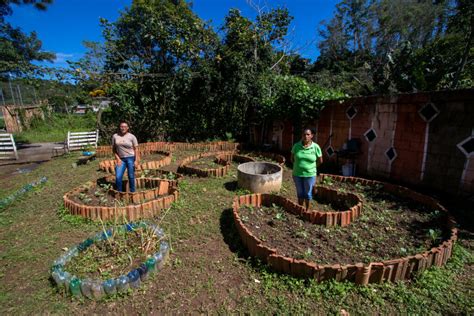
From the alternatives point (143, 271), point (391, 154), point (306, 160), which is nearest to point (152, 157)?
point (306, 160)

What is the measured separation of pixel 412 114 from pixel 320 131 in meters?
2.63

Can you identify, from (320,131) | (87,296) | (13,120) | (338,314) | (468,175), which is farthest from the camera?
(13,120)

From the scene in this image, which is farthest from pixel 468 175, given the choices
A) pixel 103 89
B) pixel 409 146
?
pixel 103 89

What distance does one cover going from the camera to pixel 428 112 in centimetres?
482

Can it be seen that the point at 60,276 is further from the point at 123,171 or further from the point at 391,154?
the point at 391,154

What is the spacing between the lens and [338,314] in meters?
2.26

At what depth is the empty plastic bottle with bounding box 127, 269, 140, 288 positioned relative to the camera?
2.60 metres

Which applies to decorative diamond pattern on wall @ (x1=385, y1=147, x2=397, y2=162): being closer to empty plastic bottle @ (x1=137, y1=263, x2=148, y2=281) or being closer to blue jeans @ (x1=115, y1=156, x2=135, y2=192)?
empty plastic bottle @ (x1=137, y1=263, x2=148, y2=281)

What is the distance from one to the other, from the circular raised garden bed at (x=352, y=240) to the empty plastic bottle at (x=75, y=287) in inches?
76.4

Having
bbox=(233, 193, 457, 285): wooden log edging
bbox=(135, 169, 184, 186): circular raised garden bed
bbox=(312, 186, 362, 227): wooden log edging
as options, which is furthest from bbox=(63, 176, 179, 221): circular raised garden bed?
bbox=(312, 186, 362, 227): wooden log edging

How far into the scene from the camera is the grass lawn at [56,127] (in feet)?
50.7

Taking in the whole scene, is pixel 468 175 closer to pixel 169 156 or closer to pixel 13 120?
pixel 169 156

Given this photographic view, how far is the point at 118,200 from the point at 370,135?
5.93 m

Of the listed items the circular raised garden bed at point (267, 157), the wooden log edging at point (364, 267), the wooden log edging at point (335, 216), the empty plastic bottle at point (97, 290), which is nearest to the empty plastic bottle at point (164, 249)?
the empty plastic bottle at point (97, 290)
